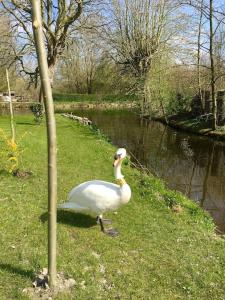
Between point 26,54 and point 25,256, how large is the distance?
2563cm

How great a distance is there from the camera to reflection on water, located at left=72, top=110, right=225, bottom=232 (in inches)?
566

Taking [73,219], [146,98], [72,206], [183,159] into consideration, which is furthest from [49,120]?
[146,98]

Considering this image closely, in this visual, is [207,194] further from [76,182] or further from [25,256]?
[25,256]

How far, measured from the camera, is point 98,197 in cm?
779

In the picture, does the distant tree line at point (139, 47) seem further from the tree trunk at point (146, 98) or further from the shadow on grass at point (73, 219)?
the shadow on grass at point (73, 219)

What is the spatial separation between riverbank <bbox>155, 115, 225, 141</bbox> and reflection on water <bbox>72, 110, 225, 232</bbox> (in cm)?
81

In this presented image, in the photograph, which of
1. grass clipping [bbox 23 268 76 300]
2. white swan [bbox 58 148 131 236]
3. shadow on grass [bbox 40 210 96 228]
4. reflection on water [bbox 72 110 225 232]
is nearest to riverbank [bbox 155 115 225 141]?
reflection on water [bbox 72 110 225 232]

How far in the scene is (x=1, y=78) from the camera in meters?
56.4

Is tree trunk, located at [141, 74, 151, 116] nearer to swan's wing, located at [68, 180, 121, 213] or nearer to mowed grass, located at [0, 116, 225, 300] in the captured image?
mowed grass, located at [0, 116, 225, 300]

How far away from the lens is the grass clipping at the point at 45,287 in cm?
563

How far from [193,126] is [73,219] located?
83.0 ft

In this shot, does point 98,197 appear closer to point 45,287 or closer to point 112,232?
point 112,232

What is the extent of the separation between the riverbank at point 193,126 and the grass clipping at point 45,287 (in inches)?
897

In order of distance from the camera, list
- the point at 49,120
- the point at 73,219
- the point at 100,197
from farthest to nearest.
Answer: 1. the point at 73,219
2. the point at 100,197
3. the point at 49,120
